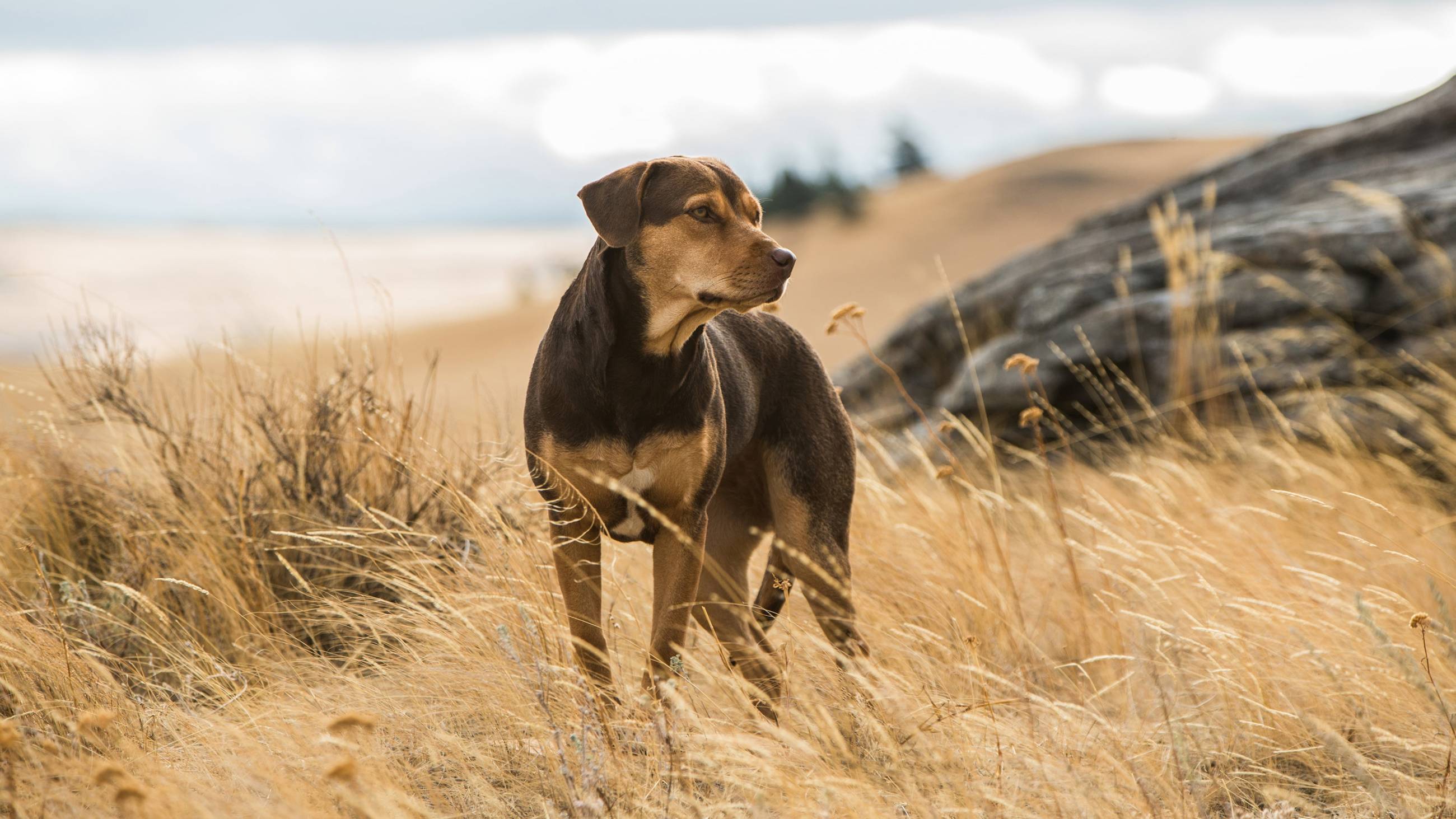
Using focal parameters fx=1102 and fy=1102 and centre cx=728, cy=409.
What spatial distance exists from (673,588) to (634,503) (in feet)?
0.99

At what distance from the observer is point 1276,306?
23.7 ft

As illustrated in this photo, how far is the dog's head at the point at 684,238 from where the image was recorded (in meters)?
3.08

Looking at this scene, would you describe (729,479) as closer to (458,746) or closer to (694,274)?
(694,274)

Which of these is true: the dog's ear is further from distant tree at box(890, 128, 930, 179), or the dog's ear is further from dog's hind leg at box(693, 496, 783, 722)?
distant tree at box(890, 128, 930, 179)

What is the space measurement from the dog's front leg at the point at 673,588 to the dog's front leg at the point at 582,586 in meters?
0.16

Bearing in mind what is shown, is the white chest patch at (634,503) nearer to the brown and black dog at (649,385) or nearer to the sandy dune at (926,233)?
the brown and black dog at (649,385)

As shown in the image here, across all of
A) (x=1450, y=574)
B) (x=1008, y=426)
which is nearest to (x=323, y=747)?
(x=1450, y=574)

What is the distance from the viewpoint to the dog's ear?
315 cm

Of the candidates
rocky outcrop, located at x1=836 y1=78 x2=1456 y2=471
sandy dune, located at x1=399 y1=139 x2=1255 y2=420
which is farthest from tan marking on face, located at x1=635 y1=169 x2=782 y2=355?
sandy dune, located at x1=399 y1=139 x2=1255 y2=420

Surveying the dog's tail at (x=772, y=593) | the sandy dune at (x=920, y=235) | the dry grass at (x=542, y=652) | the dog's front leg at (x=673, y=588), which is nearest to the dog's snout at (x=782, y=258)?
the dog's front leg at (x=673, y=588)

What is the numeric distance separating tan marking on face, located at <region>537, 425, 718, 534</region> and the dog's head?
387mm

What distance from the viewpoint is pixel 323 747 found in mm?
3072

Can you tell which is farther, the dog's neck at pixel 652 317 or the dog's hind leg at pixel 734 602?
the dog's hind leg at pixel 734 602

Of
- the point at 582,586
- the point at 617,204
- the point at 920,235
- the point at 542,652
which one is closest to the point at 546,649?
the point at 542,652
